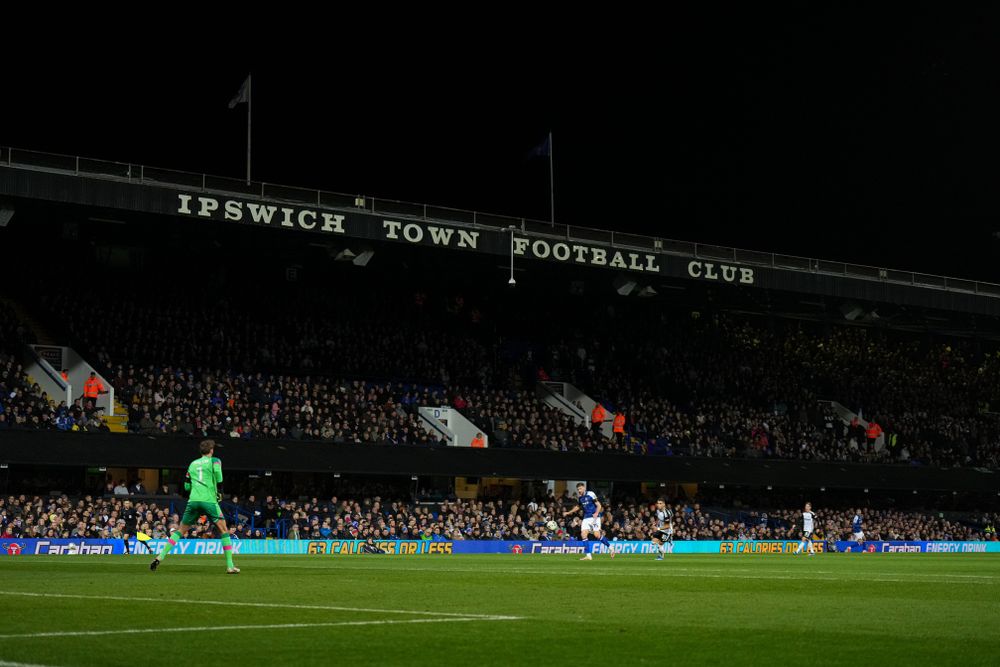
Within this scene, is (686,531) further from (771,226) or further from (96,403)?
(96,403)

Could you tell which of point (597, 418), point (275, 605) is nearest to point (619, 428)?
point (597, 418)

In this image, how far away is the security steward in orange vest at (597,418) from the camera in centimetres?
6059

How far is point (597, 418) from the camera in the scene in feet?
199

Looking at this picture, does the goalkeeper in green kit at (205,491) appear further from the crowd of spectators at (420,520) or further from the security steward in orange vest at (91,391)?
the security steward in orange vest at (91,391)

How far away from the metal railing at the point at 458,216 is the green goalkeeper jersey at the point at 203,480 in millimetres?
28239

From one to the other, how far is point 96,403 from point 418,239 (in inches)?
540

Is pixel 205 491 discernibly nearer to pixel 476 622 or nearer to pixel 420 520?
pixel 476 622

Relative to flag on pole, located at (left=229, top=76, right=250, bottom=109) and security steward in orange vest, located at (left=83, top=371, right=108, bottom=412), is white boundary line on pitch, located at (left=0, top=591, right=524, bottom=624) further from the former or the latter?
flag on pole, located at (left=229, top=76, right=250, bottom=109)

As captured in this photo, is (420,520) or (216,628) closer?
(216,628)

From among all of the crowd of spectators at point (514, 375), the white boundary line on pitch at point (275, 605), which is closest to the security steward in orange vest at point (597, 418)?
the crowd of spectators at point (514, 375)

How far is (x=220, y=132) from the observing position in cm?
6234

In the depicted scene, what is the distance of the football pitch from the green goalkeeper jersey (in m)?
1.21

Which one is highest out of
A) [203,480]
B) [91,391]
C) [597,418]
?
[91,391]

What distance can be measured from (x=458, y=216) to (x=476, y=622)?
43.2 metres
